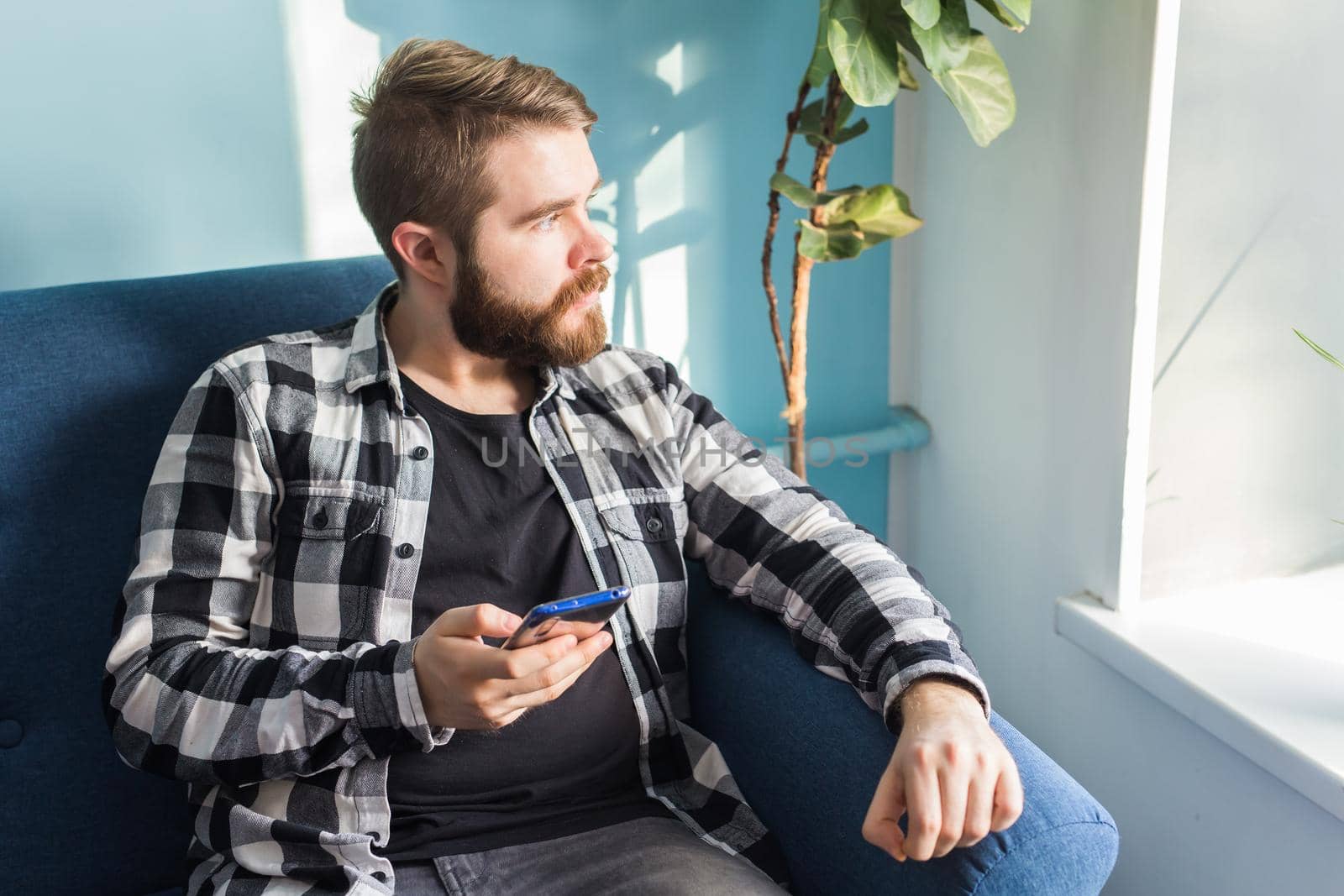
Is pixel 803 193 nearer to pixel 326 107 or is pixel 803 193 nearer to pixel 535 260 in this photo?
pixel 535 260

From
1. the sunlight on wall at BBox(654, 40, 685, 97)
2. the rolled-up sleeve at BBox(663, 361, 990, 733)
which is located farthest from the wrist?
the sunlight on wall at BBox(654, 40, 685, 97)

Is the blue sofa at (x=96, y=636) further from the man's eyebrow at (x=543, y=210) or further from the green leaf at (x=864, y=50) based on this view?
the green leaf at (x=864, y=50)

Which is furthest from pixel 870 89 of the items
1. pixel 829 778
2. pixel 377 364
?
pixel 829 778

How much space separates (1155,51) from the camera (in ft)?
4.21

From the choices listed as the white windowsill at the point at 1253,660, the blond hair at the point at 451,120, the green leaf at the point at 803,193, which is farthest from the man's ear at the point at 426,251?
the white windowsill at the point at 1253,660

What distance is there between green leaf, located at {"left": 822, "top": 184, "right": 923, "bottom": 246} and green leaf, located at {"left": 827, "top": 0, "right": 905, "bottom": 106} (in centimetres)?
17

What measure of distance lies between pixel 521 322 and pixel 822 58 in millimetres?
557

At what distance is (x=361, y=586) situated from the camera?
115cm

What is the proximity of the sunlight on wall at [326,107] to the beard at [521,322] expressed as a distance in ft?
1.48

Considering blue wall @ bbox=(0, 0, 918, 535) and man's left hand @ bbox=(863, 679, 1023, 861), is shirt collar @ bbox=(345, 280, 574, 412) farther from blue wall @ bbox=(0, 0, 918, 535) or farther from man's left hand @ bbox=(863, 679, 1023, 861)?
man's left hand @ bbox=(863, 679, 1023, 861)

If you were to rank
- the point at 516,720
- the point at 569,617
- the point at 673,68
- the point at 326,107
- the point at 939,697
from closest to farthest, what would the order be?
the point at 569,617 < the point at 939,697 < the point at 516,720 < the point at 326,107 < the point at 673,68

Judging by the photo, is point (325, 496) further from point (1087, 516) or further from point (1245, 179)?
point (1245, 179)

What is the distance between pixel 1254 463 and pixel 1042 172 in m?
0.49

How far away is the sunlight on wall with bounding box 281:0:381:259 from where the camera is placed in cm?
153
